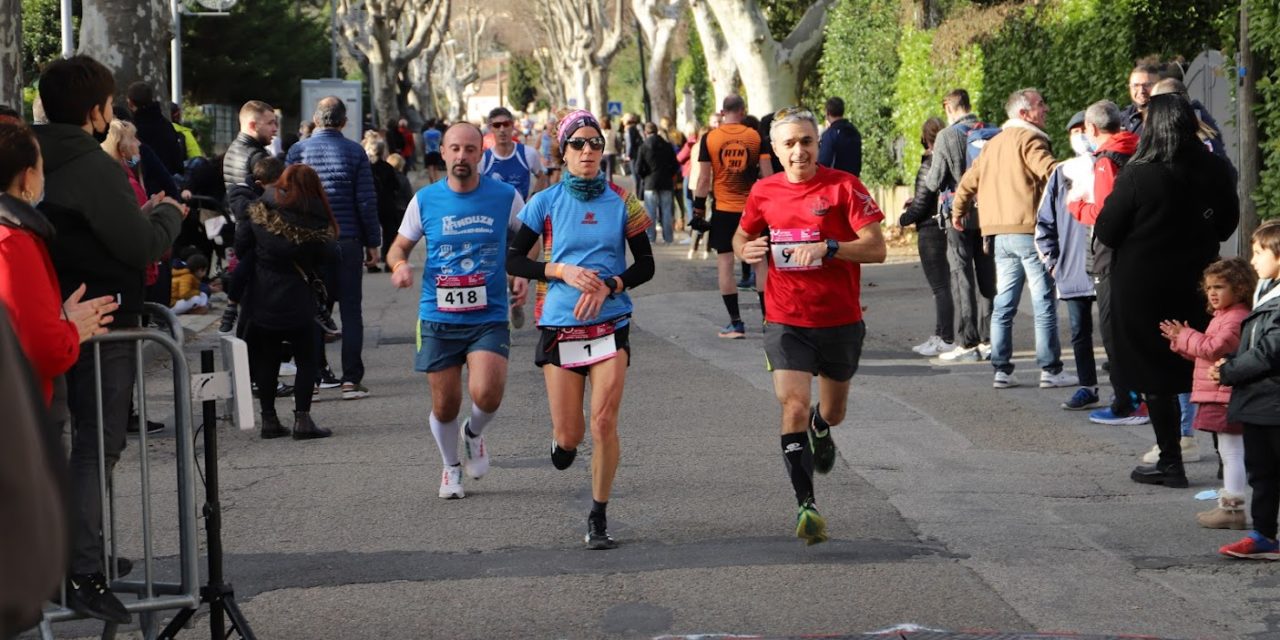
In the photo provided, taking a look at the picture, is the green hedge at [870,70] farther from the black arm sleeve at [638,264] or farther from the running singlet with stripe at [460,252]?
the black arm sleeve at [638,264]

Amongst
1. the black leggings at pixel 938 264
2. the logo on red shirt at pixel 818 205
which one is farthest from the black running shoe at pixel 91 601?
the black leggings at pixel 938 264

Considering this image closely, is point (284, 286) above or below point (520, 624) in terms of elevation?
above

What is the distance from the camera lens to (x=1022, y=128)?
37.5 feet

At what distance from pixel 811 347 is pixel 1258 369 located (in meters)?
1.73

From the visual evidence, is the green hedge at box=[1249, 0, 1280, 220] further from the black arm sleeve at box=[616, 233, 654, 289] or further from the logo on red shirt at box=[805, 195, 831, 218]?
the black arm sleeve at box=[616, 233, 654, 289]

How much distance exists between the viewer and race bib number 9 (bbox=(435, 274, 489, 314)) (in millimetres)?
8055

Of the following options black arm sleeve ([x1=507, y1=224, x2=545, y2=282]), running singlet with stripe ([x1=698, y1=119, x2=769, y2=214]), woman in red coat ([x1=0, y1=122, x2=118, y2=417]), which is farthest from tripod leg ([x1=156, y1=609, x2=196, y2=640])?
running singlet with stripe ([x1=698, y1=119, x2=769, y2=214])

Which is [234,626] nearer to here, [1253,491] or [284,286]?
[1253,491]

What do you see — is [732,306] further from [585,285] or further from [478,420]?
[585,285]

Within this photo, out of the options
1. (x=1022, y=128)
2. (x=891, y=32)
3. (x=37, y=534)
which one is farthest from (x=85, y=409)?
(x=891, y=32)

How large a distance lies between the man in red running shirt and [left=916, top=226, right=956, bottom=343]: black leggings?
592 centimetres

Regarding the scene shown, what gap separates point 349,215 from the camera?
466 inches

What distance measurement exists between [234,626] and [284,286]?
16.9 feet

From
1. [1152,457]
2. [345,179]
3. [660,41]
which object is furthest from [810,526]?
[660,41]
